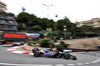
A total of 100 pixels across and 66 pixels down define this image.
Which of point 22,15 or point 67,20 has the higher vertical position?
point 22,15

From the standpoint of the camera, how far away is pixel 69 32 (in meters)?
51.8

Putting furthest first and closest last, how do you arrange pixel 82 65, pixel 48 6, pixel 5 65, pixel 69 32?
1. pixel 69 32
2. pixel 48 6
3. pixel 82 65
4. pixel 5 65

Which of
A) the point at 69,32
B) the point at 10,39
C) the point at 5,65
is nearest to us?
the point at 5,65

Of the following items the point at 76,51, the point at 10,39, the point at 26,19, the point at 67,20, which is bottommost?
the point at 76,51

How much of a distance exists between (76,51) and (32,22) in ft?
190

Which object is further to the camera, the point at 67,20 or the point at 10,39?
the point at 67,20

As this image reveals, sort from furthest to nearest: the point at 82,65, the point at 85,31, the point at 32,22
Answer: the point at 32,22, the point at 85,31, the point at 82,65

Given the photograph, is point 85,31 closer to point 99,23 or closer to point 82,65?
point 99,23

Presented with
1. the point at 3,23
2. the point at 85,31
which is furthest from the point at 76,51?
the point at 85,31

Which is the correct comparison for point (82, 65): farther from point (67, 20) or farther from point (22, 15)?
point (22, 15)

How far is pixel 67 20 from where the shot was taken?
53.5 m

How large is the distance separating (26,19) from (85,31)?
4598 centimetres

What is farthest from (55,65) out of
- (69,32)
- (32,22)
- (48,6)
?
(32,22)

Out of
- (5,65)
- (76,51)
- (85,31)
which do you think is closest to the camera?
(5,65)
